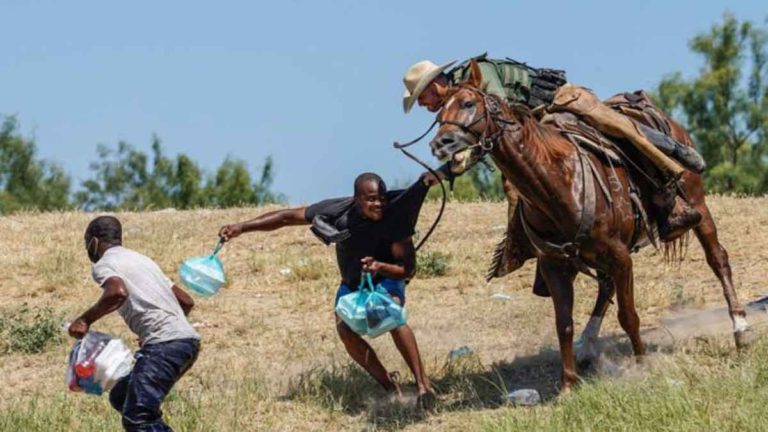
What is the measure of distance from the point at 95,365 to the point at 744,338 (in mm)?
4830

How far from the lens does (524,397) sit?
31.3 feet

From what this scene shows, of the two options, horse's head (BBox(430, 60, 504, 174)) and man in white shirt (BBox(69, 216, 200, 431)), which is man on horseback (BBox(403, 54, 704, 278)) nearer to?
horse's head (BBox(430, 60, 504, 174))

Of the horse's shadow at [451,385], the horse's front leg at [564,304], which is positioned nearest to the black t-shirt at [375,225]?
the horse's shadow at [451,385]

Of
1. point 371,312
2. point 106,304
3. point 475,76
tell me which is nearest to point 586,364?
point 371,312

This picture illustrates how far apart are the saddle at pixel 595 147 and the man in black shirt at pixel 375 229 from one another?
1.16 meters

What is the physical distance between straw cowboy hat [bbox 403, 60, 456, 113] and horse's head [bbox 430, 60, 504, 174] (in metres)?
0.38

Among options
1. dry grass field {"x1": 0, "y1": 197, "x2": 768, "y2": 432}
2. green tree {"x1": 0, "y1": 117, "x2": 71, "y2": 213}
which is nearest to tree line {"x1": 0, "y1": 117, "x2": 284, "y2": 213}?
green tree {"x1": 0, "y1": 117, "x2": 71, "y2": 213}

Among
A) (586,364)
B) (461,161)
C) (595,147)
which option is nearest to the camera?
(461,161)

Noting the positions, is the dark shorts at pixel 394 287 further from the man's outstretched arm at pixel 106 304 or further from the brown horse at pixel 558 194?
the man's outstretched arm at pixel 106 304

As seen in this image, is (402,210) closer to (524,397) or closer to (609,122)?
(524,397)

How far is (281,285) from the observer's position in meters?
14.3

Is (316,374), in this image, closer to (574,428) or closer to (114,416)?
(114,416)

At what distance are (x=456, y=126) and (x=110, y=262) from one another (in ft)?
7.54

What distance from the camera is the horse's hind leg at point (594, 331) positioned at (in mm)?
10594
